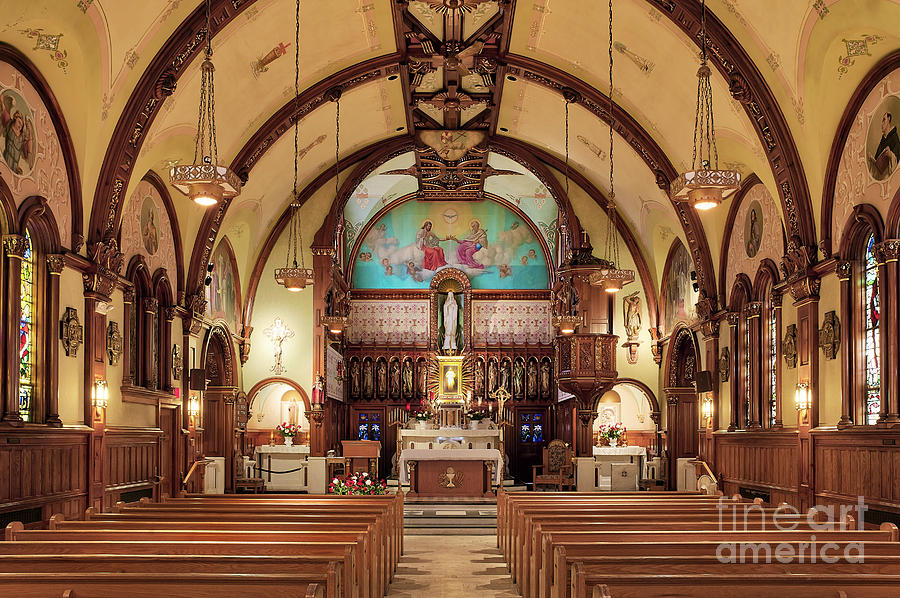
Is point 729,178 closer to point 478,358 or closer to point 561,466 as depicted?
point 561,466

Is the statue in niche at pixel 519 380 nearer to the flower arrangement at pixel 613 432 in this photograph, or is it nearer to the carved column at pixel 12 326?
the flower arrangement at pixel 613 432

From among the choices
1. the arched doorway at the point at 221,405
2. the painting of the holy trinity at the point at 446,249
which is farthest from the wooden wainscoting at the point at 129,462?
the painting of the holy trinity at the point at 446,249

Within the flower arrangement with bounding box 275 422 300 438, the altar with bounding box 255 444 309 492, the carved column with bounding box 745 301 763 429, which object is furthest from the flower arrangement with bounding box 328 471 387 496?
the carved column with bounding box 745 301 763 429

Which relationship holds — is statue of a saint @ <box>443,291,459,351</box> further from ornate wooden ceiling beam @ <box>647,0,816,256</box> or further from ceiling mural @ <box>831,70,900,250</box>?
ceiling mural @ <box>831,70,900,250</box>

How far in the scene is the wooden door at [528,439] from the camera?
27.5 meters

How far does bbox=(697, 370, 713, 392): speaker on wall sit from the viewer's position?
64.1ft

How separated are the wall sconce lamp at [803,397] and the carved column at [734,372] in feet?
11.8

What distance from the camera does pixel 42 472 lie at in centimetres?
1222

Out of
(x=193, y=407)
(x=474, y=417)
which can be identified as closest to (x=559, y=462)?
(x=474, y=417)

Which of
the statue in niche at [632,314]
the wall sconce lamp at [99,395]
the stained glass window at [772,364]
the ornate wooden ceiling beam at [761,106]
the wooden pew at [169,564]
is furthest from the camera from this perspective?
the statue in niche at [632,314]

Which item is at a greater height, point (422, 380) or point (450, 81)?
point (450, 81)

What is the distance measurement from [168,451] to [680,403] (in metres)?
12.1

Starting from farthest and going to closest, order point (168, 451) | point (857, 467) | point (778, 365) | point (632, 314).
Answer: point (632, 314) → point (168, 451) → point (778, 365) → point (857, 467)

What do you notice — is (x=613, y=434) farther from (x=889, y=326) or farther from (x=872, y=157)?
(x=872, y=157)
